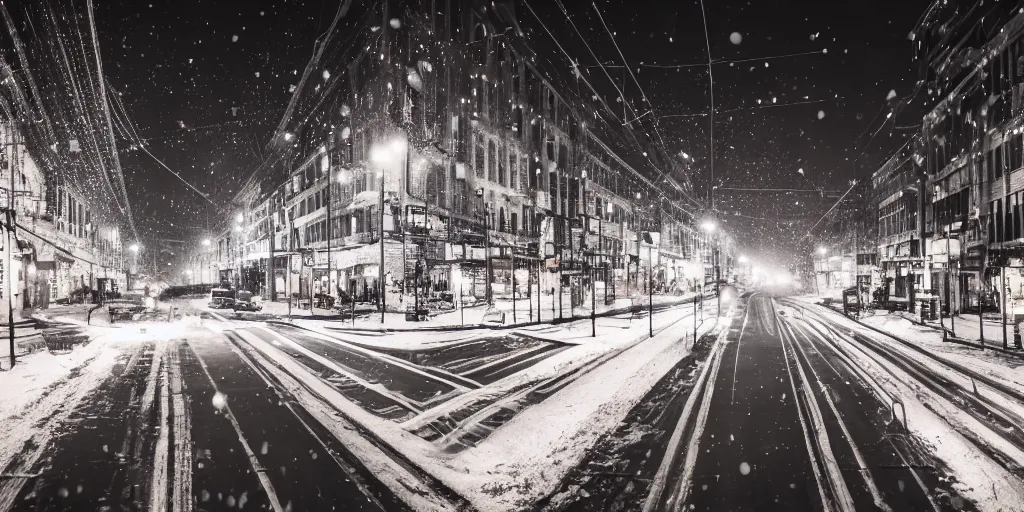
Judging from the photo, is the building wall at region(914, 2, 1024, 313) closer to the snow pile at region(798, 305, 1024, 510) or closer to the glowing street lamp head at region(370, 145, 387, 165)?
the snow pile at region(798, 305, 1024, 510)

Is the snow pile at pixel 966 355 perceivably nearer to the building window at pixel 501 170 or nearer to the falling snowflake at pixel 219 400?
the building window at pixel 501 170

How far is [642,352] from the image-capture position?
12367 mm

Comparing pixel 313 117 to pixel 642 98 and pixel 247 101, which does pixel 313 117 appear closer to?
pixel 247 101

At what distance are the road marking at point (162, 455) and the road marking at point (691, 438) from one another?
16.2 feet

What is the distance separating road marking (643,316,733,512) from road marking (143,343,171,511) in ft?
16.2

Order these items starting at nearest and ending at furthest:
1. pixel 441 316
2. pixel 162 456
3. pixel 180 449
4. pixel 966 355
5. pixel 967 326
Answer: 1. pixel 162 456
2. pixel 180 449
3. pixel 966 355
4. pixel 441 316
5. pixel 967 326

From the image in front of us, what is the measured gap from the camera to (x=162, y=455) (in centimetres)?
556

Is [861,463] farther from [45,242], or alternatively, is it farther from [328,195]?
[45,242]

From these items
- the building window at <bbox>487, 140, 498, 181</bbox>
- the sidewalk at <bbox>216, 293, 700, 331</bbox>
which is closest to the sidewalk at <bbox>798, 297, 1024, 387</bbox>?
the sidewalk at <bbox>216, 293, 700, 331</bbox>

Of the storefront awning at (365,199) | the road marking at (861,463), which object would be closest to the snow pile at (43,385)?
the storefront awning at (365,199)

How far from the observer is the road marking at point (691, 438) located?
189 inches

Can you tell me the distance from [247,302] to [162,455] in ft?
19.7

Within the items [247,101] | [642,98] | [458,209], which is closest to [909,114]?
[642,98]

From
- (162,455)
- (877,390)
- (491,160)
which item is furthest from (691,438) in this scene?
(491,160)
